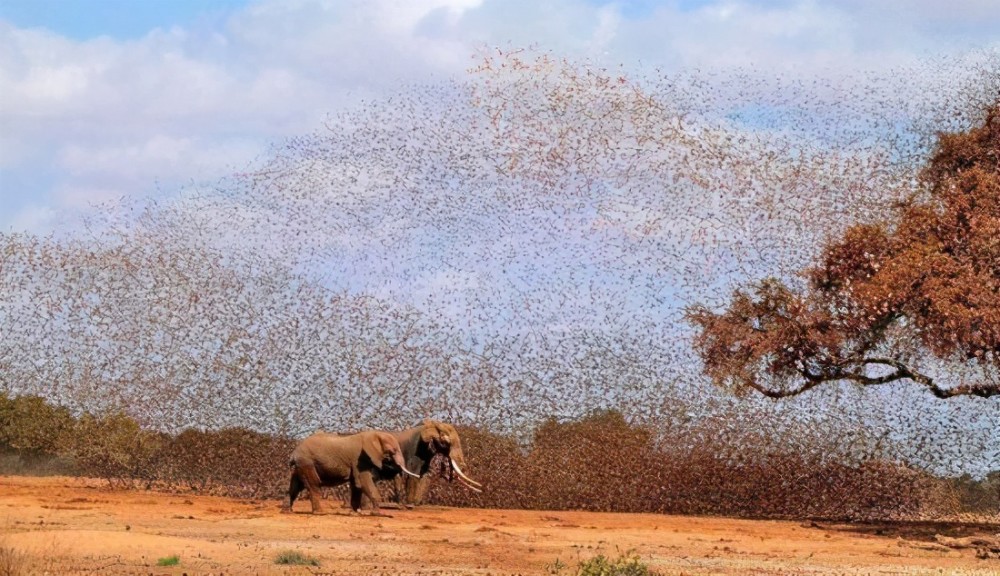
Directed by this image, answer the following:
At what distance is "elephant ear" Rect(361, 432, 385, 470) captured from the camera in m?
29.0

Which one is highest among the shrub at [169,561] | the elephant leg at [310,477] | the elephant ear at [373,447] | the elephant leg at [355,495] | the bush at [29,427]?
the bush at [29,427]

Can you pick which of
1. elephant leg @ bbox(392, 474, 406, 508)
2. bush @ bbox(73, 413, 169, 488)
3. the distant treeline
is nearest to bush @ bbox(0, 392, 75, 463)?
bush @ bbox(73, 413, 169, 488)

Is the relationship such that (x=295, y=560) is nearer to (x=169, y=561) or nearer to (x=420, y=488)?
(x=169, y=561)

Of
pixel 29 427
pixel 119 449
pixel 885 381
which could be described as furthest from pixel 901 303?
pixel 29 427

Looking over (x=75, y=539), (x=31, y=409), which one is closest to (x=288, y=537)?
(x=75, y=539)

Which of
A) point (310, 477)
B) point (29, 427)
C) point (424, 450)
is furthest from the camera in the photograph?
point (29, 427)

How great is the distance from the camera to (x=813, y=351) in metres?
29.1

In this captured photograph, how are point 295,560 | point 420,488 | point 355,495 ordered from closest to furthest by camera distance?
point 295,560 → point 355,495 → point 420,488

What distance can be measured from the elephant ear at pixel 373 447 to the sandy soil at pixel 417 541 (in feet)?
3.89

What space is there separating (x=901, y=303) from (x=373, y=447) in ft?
38.2

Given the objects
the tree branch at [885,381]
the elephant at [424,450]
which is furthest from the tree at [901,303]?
the elephant at [424,450]

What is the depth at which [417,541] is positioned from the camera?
22.6 meters

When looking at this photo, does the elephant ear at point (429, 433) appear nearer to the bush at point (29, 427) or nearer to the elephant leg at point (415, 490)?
the elephant leg at point (415, 490)

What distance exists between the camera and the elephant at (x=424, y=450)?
101 ft
